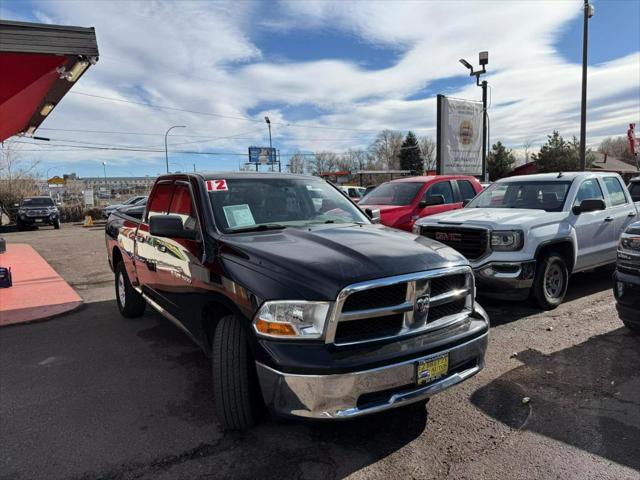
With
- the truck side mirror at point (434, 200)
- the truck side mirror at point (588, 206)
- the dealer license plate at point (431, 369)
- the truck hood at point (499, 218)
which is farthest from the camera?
the truck side mirror at point (434, 200)

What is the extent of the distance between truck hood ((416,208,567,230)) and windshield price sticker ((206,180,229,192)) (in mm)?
3509

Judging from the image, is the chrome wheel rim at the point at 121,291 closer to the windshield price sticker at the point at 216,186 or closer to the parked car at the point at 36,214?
the windshield price sticker at the point at 216,186

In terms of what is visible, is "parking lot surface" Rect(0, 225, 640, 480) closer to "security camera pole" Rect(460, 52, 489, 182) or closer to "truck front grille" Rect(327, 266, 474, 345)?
"truck front grille" Rect(327, 266, 474, 345)

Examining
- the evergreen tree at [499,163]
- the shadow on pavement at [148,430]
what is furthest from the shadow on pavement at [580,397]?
the evergreen tree at [499,163]

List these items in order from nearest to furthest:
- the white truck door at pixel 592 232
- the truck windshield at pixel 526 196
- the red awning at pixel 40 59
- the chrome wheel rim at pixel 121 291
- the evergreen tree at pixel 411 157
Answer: the red awning at pixel 40 59
the chrome wheel rim at pixel 121 291
the white truck door at pixel 592 232
the truck windshield at pixel 526 196
the evergreen tree at pixel 411 157

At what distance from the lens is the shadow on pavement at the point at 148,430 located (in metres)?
2.92

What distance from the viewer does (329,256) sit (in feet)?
9.93

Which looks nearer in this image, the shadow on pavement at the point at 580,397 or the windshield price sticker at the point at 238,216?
the shadow on pavement at the point at 580,397

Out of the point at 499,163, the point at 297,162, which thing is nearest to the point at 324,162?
the point at 297,162

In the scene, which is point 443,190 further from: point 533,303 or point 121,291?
point 121,291

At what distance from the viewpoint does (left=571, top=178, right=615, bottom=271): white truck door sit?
6.66 m

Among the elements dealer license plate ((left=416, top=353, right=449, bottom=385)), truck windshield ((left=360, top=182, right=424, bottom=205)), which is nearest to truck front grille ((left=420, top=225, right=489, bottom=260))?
truck windshield ((left=360, top=182, right=424, bottom=205))

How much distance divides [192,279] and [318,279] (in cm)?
145

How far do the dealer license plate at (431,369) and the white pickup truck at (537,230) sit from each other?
316 cm
